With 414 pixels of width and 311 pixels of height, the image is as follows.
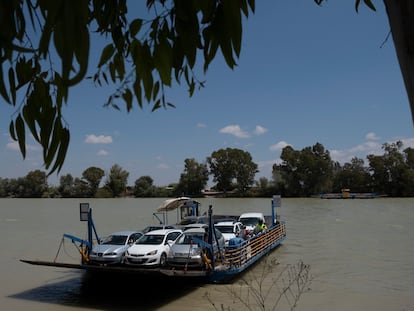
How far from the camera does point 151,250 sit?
50.2 feet

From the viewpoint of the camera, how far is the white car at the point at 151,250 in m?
15.1

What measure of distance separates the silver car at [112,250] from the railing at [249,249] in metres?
3.56

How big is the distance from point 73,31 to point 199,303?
47.0ft

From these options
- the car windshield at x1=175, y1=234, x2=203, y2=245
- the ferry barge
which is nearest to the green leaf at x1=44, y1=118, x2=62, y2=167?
the ferry barge

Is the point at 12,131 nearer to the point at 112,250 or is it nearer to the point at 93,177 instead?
the point at 112,250

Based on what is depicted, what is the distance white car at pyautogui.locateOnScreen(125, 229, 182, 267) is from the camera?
1506cm

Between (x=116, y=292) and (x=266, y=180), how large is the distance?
292ft

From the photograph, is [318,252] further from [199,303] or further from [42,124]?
[42,124]

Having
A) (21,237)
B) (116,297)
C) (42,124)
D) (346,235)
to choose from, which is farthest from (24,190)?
(42,124)

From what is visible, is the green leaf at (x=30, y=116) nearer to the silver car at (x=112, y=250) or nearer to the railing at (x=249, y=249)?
the railing at (x=249, y=249)

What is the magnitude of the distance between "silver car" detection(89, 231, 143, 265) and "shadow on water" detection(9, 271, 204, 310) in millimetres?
547

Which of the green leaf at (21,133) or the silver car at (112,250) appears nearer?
the green leaf at (21,133)

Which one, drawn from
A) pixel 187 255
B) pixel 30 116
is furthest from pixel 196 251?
pixel 30 116

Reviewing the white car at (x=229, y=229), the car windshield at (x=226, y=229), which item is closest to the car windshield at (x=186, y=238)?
the white car at (x=229, y=229)
